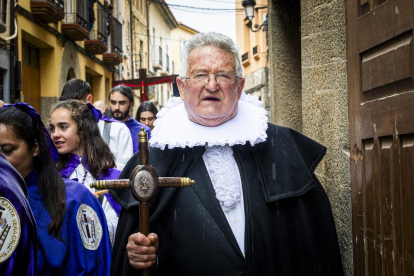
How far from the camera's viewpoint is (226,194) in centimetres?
287

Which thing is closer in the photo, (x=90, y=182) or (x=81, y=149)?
(x=90, y=182)

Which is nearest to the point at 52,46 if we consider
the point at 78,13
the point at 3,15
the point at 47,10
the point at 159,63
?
the point at 47,10

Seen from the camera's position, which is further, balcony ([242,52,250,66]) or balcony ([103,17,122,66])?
balcony ([103,17,122,66])

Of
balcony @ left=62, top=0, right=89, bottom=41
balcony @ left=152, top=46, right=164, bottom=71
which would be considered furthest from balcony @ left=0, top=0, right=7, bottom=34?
balcony @ left=152, top=46, right=164, bottom=71

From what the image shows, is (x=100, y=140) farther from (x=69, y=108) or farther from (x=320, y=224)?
(x=320, y=224)

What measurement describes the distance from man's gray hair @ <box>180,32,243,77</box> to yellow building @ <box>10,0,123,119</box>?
368 inches

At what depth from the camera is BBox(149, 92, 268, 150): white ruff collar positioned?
9.59 ft

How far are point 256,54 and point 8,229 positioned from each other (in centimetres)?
1615

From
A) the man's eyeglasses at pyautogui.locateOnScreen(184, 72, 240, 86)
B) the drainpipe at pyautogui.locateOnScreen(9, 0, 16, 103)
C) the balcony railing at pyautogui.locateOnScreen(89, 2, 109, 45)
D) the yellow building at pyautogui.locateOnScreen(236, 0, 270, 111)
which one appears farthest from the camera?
the balcony railing at pyautogui.locateOnScreen(89, 2, 109, 45)

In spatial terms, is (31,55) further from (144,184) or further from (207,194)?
(144,184)

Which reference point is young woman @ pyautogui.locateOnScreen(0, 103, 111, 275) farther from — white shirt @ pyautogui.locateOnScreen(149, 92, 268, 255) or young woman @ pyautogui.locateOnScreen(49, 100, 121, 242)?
young woman @ pyautogui.locateOnScreen(49, 100, 121, 242)

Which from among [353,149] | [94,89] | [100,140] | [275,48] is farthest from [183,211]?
[94,89]

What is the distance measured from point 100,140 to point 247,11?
8.27m

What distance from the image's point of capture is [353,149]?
3299 millimetres
